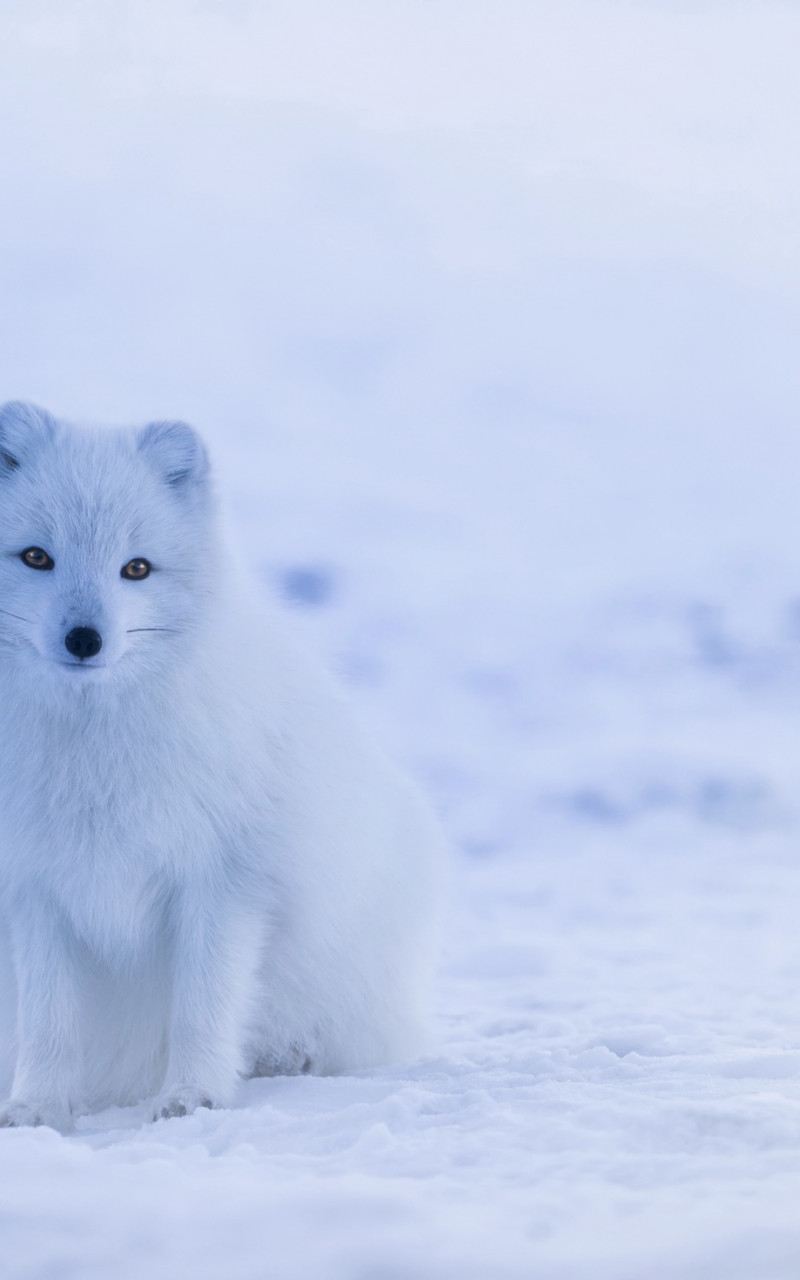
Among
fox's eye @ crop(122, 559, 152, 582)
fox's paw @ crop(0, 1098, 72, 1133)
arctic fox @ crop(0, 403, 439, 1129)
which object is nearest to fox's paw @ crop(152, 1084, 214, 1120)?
arctic fox @ crop(0, 403, 439, 1129)

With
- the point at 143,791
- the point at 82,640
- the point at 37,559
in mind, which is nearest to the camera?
the point at 82,640

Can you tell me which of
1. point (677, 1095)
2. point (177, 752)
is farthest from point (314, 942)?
point (677, 1095)

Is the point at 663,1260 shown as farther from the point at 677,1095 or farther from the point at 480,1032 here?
the point at 480,1032

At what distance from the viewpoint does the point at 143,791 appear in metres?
2.48

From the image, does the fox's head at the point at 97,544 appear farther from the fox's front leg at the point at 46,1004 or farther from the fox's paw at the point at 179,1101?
the fox's paw at the point at 179,1101

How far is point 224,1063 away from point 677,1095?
83 cm

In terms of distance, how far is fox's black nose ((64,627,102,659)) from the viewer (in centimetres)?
227

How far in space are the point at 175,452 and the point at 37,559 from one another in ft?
1.16

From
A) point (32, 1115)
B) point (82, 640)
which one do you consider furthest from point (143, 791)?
point (32, 1115)

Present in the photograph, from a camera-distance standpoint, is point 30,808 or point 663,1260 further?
point 30,808

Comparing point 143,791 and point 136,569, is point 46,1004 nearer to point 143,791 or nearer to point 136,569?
point 143,791

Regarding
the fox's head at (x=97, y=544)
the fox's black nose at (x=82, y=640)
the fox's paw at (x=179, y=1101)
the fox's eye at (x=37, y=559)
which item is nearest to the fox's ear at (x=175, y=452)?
the fox's head at (x=97, y=544)

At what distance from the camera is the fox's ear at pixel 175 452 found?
255cm

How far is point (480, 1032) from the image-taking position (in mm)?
3389
